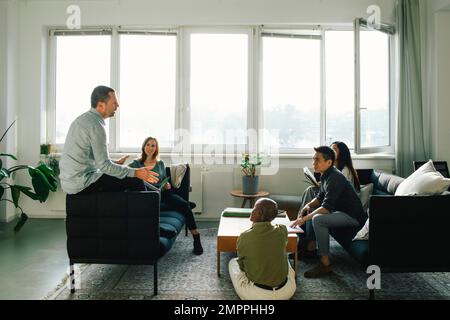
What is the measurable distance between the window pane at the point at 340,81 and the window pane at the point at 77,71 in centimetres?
290

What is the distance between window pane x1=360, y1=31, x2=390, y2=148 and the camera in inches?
186

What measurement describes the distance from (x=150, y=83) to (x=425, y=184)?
358cm

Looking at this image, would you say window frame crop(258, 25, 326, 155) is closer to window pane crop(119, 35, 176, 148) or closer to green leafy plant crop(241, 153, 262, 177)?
green leafy plant crop(241, 153, 262, 177)

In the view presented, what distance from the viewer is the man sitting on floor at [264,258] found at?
2.55 metres

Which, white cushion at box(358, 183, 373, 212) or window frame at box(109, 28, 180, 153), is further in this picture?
window frame at box(109, 28, 180, 153)

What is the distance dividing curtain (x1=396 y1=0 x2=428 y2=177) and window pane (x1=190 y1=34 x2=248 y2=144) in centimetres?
189

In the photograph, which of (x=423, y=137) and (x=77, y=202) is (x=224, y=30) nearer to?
(x=423, y=137)

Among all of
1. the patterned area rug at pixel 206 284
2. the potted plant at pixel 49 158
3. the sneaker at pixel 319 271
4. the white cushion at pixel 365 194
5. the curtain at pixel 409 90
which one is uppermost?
the curtain at pixel 409 90

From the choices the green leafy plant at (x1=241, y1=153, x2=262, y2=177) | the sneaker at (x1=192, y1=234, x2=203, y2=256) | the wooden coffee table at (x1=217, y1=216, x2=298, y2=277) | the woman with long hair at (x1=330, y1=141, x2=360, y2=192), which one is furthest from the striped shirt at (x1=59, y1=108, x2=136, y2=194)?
the green leafy plant at (x1=241, y1=153, x2=262, y2=177)

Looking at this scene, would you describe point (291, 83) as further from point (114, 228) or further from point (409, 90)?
point (114, 228)

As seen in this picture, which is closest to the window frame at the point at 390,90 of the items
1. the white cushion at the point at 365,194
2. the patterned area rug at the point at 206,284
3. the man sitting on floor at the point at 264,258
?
the white cushion at the point at 365,194

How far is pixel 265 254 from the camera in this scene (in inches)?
100

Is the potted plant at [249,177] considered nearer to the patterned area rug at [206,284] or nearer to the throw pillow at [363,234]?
the patterned area rug at [206,284]

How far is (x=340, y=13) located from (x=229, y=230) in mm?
3219
